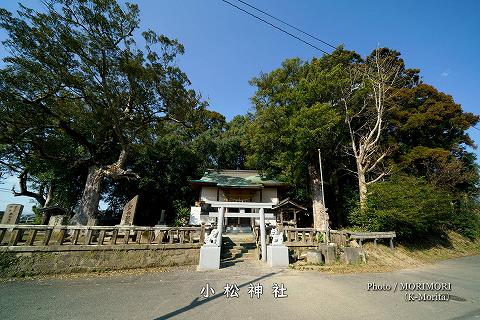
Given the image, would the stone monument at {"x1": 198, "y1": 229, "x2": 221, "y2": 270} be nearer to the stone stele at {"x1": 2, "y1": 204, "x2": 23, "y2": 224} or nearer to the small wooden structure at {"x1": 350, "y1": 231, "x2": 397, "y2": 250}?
the small wooden structure at {"x1": 350, "y1": 231, "x2": 397, "y2": 250}

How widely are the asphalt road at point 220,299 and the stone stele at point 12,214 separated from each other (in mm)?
2952

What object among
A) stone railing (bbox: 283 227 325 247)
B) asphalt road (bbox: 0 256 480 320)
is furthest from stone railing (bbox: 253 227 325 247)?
asphalt road (bbox: 0 256 480 320)

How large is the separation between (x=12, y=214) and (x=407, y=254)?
18162 mm

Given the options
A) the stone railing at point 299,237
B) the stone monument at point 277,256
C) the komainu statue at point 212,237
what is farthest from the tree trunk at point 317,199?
the komainu statue at point 212,237

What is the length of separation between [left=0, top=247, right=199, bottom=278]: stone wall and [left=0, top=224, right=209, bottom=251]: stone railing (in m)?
0.17

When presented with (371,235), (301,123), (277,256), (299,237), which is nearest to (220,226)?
(277,256)

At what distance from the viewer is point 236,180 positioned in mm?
20188

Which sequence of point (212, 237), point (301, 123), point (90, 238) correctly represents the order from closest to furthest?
point (90, 238)
point (212, 237)
point (301, 123)

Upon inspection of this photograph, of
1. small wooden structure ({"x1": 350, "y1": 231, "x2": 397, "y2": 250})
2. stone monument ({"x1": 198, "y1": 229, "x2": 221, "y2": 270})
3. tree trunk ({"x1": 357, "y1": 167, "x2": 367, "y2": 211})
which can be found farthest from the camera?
tree trunk ({"x1": 357, "y1": 167, "x2": 367, "y2": 211})

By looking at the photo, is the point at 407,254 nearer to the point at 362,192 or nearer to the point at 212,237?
the point at 362,192

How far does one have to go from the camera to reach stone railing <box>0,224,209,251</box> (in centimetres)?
710

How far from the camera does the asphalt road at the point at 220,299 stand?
4312mm

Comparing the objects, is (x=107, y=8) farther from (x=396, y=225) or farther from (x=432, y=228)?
(x=432, y=228)

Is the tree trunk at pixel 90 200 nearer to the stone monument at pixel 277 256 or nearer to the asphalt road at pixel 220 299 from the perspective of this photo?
the asphalt road at pixel 220 299
